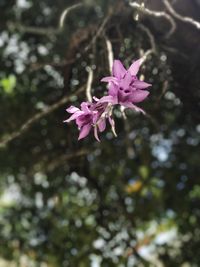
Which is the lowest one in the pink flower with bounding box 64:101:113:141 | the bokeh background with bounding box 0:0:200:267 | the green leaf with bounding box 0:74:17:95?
the pink flower with bounding box 64:101:113:141

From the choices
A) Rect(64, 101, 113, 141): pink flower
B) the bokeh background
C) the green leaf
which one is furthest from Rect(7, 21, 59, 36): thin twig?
Rect(64, 101, 113, 141): pink flower

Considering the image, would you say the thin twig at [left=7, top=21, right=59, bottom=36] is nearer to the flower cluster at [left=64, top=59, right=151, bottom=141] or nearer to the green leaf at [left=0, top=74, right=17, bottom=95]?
the green leaf at [left=0, top=74, right=17, bottom=95]

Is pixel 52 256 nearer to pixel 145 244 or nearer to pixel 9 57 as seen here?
pixel 145 244

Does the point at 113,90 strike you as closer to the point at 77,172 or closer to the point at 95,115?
the point at 95,115

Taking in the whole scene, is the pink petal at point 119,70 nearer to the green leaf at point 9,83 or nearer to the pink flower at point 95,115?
the pink flower at point 95,115

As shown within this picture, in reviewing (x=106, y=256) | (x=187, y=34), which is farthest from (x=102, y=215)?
(x=187, y=34)

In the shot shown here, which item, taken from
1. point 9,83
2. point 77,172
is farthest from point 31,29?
point 77,172

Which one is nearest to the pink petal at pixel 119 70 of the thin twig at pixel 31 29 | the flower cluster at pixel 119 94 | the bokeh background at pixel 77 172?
the flower cluster at pixel 119 94

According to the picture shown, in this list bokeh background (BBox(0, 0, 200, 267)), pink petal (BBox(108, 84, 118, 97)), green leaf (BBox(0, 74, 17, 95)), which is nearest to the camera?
pink petal (BBox(108, 84, 118, 97))
